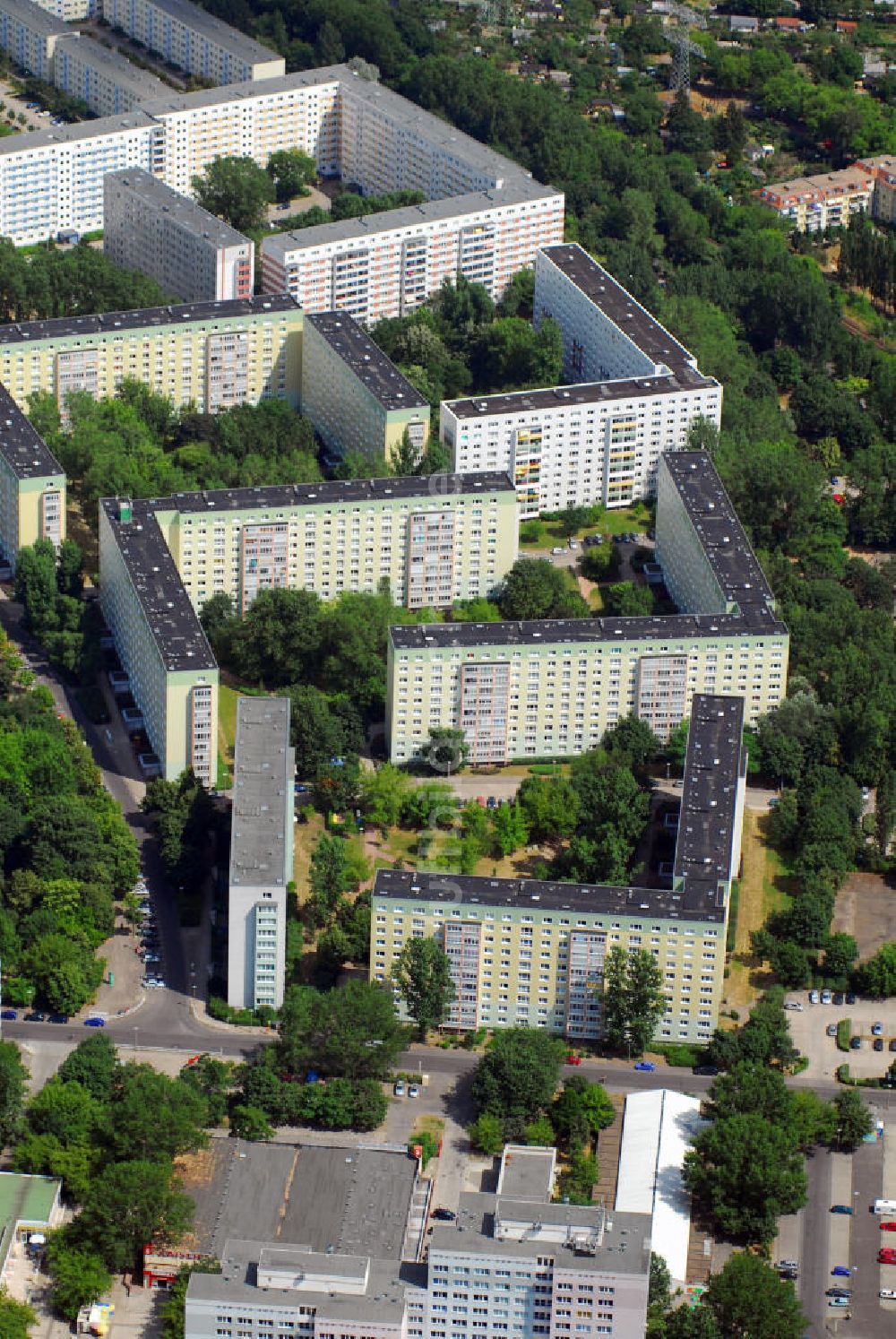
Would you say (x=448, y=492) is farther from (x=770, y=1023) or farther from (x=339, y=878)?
(x=770, y=1023)

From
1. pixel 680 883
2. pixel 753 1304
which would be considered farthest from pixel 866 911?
pixel 753 1304

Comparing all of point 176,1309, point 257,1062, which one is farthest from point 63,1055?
point 176,1309

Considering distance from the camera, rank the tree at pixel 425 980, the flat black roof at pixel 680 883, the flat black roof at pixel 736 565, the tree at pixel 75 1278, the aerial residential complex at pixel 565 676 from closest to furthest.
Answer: the tree at pixel 75 1278
the tree at pixel 425 980
the flat black roof at pixel 680 883
the aerial residential complex at pixel 565 676
the flat black roof at pixel 736 565

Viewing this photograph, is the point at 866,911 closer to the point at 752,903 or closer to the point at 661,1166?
the point at 752,903

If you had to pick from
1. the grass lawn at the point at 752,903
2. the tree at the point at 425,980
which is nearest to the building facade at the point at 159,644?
the tree at the point at 425,980

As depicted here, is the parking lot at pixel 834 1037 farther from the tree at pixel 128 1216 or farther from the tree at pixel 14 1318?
the tree at pixel 14 1318
